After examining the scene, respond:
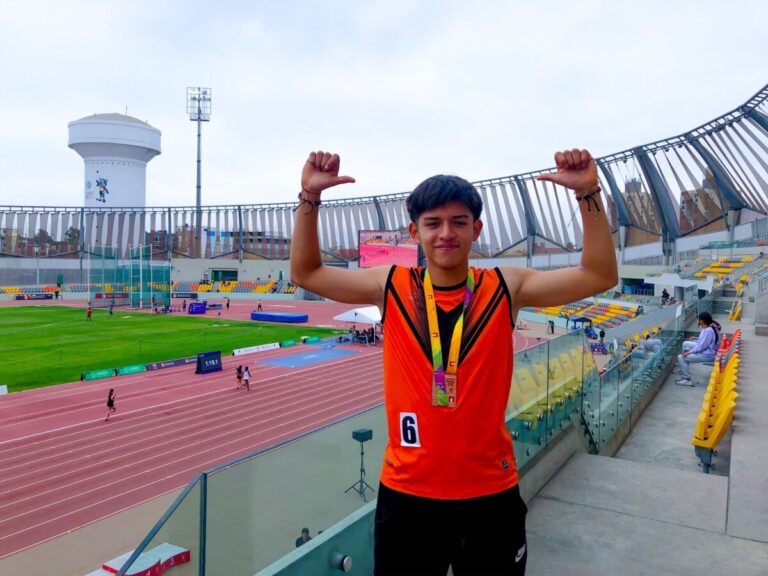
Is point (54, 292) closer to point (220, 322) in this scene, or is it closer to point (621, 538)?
point (220, 322)

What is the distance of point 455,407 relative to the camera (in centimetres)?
204

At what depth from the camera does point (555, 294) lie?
2301 mm

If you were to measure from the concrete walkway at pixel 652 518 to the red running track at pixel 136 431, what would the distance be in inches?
305

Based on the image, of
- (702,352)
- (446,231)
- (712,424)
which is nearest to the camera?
(446,231)

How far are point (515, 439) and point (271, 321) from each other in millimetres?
36563

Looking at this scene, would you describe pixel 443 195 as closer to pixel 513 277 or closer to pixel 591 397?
pixel 513 277

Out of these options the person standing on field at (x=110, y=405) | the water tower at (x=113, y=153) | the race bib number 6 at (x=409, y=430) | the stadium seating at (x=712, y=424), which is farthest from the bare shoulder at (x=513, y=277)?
the water tower at (x=113, y=153)

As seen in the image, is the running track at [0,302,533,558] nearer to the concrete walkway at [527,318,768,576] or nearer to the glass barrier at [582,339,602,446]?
the glass barrier at [582,339,602,446]

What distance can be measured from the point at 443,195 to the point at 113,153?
105914 millimetres

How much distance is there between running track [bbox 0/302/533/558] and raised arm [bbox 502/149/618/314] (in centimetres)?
926

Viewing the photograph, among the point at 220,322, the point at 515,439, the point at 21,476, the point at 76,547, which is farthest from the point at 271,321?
the point at 515,439

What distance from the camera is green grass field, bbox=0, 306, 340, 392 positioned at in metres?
22.0

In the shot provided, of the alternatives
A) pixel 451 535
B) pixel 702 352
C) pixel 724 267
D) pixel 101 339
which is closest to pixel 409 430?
pixel 451 535

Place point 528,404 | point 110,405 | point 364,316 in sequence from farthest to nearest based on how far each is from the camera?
1. point 364,316
2. point 110,405
3. point 528,404
